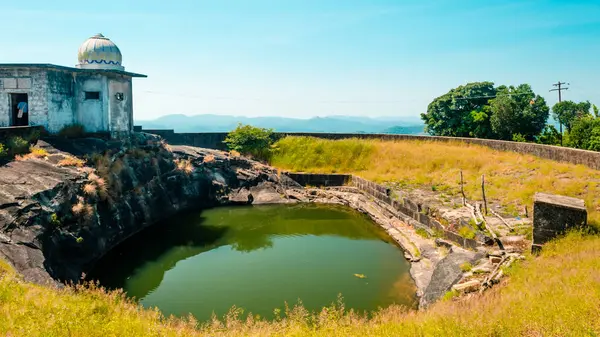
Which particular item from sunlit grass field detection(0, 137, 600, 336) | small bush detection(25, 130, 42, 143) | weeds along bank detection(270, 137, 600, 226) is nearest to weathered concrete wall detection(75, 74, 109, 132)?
small bush detection(25, 130, 42, 143)

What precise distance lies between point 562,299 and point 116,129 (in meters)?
24.0

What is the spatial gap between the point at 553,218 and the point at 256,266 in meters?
10.9

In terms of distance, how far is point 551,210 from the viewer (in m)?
11.6

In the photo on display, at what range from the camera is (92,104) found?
78.9 ft

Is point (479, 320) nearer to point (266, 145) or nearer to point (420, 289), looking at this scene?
point (420, 289)

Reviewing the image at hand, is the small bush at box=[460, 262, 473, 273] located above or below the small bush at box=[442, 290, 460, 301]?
above

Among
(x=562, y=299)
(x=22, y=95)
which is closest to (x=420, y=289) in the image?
(x=562, y=299)

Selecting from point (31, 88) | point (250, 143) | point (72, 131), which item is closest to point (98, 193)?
point (72, 131)

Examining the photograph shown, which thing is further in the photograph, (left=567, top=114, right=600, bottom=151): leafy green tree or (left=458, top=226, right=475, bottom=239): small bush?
(left=567, top=114, right=600, bottom=151): leafy green tree

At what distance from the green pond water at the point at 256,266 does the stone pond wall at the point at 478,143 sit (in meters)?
10.3

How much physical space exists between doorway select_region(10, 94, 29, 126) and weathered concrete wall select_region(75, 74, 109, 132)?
250cm

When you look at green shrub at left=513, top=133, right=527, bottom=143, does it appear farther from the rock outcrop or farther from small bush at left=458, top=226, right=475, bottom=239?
small bush at left=458, top=226, right=475, bottom=239

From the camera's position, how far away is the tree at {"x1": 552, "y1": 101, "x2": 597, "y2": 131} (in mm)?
40375

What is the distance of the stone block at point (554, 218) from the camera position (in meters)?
11.5
